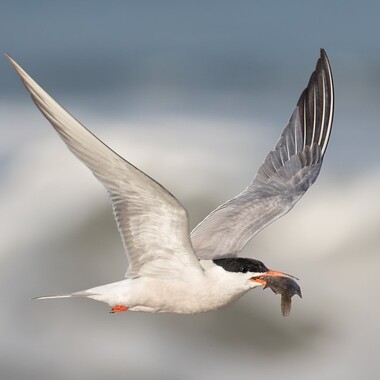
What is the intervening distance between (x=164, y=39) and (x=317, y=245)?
15.7 meters

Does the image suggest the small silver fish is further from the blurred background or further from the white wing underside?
the blurred background

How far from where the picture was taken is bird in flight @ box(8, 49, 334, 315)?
215 inches

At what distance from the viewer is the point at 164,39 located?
31828 mm

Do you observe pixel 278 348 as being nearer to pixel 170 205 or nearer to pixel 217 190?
pixel 217 190

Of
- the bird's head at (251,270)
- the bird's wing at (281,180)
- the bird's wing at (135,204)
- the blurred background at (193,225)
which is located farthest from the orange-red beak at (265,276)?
the blurred background at (193,225)

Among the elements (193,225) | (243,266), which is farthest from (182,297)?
(193,225)

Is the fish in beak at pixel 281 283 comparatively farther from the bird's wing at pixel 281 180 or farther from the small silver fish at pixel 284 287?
the bird's wing at pixel 281 180

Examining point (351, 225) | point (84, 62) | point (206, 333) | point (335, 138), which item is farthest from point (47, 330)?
point (84, 62)

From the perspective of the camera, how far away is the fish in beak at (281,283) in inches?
241

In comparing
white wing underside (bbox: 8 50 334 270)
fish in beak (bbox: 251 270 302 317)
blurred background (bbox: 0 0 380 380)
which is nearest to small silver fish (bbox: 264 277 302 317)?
fish in beak (bbox: 251 270 302 317)

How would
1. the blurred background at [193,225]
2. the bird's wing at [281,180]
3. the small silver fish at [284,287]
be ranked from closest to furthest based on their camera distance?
the small silver fish at [284,287] < the bird's wing at [281,180] < the blurred background at [193,225]

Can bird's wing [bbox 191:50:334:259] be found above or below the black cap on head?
above

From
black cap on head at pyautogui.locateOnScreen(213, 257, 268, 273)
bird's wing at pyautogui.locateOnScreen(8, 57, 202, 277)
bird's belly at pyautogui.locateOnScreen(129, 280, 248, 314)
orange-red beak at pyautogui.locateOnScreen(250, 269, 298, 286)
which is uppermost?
bird's wing at pyautogui.locateOnScreen(8, 57, 202, 277)

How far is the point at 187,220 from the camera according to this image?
566 cm
